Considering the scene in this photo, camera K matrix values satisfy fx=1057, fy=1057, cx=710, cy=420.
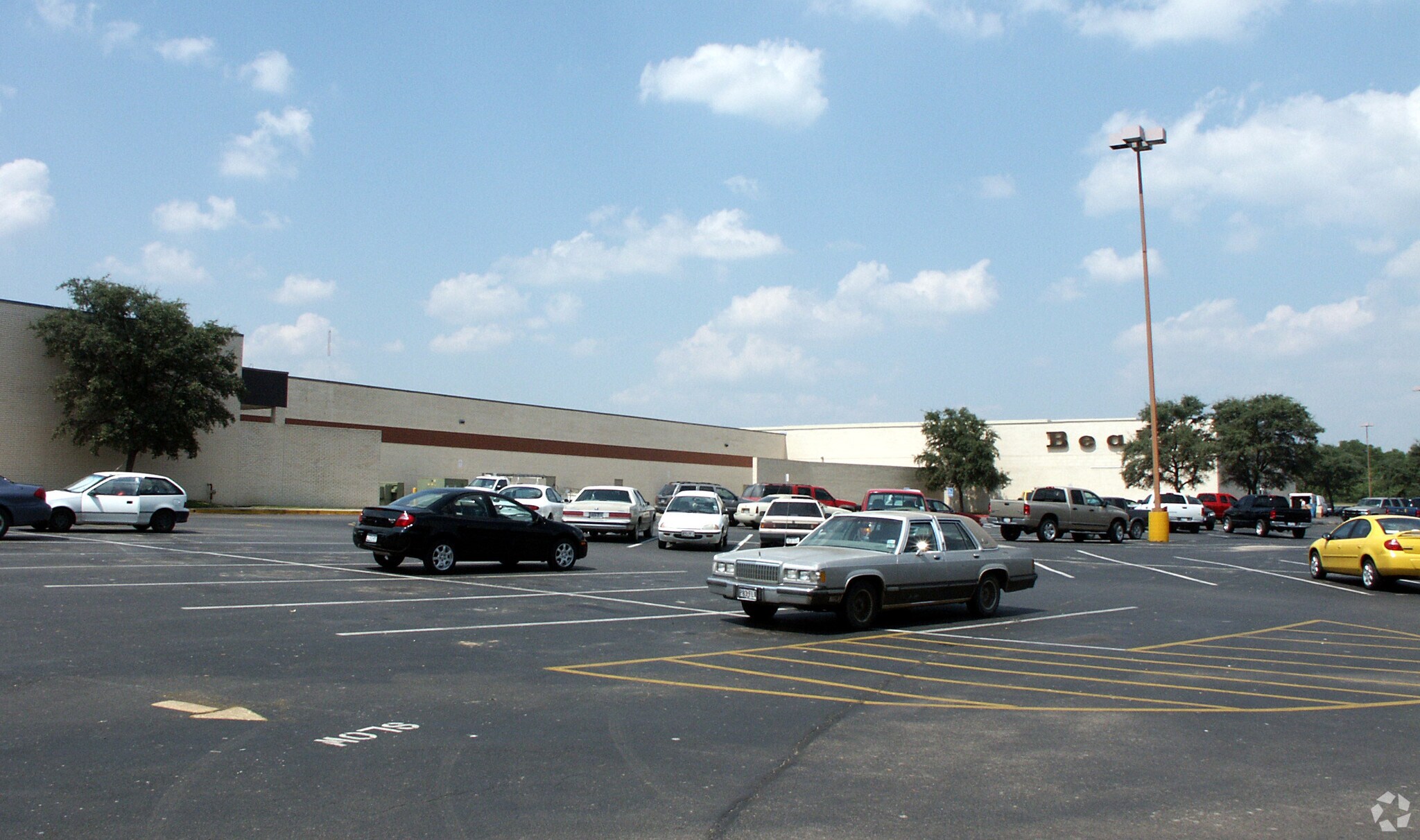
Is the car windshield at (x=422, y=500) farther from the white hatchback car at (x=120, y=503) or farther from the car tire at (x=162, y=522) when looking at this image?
the white hatchback car at (x=120, y=503)

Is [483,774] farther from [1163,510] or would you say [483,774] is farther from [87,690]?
[1163,510]

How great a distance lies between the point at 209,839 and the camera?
5031 millimetres

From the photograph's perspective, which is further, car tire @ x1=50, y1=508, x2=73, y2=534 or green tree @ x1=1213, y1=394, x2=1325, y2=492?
green tree @ x1=1213, y1=394, x2=1325, y2=492

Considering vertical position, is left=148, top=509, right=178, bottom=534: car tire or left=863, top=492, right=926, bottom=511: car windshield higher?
left=863, top=492, right=926, bottom=511: car windshield

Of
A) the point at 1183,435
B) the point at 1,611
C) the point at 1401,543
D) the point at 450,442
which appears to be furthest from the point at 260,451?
the point at 1183,435

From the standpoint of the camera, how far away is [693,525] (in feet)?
89.2

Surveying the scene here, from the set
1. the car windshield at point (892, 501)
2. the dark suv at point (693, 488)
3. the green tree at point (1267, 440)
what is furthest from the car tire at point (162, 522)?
the green tree at point (1267, 440)

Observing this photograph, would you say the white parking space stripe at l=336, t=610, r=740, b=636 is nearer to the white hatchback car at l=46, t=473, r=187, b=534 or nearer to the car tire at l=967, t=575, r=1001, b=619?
the car tire at l=967, t=575, r=1001, b=619

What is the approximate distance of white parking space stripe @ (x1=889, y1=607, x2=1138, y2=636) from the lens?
13195 millimetres

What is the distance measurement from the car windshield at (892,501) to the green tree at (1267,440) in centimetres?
5097

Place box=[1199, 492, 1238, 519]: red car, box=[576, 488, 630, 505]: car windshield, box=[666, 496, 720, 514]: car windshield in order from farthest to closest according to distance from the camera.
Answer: box=[1199, 492, 1238, 519]: red car
box=[576, 488, 630, 505]: car windshield
box=[666, 496, 720, 514]: car windshield

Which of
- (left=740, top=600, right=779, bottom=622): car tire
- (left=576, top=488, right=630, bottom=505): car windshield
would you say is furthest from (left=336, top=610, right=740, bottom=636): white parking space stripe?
(left=576, top=488, right=630, bottom=505): car windshield

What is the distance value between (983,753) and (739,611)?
7.93m

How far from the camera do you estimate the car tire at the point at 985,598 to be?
14.6m
